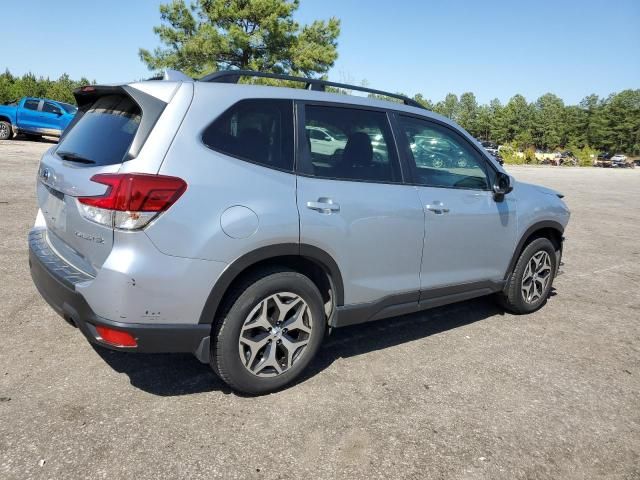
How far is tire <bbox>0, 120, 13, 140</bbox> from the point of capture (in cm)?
2092

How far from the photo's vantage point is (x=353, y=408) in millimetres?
2957

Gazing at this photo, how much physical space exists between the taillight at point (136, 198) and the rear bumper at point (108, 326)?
41 centimetres

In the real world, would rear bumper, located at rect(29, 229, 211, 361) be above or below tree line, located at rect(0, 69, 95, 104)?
below

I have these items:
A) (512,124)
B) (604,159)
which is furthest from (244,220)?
(512,124)

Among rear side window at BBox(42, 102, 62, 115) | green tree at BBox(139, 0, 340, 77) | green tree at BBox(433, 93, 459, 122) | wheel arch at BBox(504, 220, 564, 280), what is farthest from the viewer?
green tree at BBox(433, 93, 459, 122)

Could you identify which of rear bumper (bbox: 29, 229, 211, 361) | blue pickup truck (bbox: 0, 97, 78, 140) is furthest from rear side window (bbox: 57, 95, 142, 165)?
blue pickup truck (bbox: 0, 97, 78, 140)

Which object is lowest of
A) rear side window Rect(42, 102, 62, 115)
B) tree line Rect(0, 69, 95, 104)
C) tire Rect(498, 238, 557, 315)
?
tire Rect(498, 238, 557, 315)

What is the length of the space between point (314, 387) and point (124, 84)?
83.4 inches

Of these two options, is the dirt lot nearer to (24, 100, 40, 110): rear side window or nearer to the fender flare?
the fender flare

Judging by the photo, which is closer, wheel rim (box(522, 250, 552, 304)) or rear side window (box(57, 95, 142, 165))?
rear side window (box(57, 95, 142, 165))

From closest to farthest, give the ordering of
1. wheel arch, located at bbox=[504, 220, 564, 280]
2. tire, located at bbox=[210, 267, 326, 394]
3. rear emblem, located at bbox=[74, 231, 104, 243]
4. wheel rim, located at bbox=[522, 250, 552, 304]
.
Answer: rear emblem, located at bbox=[74, 231, 104, 243] → tire, located at bbox=[210, 267, 326, 394] → wheel arch, located at bbox=[504, 220, 564, 280] → wheel rim, located at bbox=[522, 250, 552, 304]

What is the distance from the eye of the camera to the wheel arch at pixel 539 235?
4398mm

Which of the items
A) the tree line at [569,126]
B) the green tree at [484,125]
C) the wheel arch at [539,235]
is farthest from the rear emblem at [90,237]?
the green tree at [484,125]

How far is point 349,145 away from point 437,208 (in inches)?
31.1
